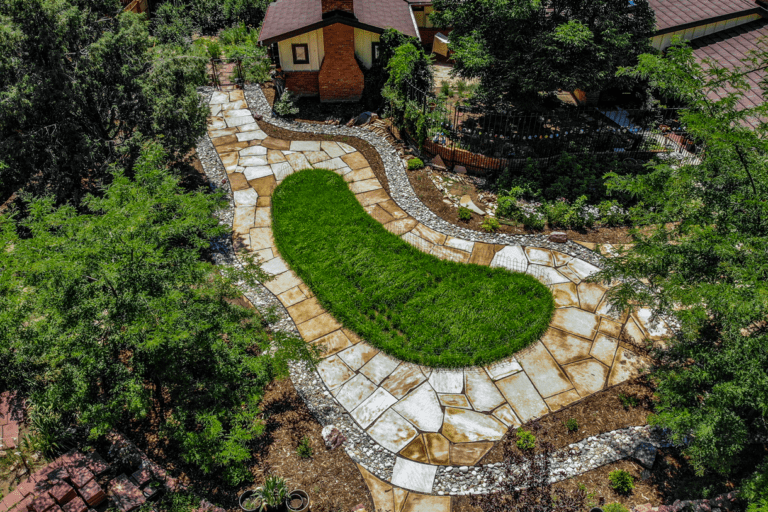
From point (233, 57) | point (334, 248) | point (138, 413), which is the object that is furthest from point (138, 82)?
point (138, 413)

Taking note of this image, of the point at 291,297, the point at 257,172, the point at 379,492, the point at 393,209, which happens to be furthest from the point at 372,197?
the point at 379,492

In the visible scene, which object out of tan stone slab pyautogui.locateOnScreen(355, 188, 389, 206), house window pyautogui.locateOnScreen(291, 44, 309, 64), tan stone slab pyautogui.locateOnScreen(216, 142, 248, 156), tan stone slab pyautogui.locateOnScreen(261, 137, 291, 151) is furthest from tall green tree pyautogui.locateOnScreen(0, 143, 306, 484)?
house window pyautogui.locateOnScreen(291, 44, 309, 64)

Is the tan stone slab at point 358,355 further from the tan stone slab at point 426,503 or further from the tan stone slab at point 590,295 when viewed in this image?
the tan stone slab at point 590,295

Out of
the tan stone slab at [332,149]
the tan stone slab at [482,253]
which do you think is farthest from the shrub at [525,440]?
the tan stone slab at [332,149]

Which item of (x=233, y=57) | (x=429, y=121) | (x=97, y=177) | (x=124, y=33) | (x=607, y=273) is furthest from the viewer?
(x=233, y=57)

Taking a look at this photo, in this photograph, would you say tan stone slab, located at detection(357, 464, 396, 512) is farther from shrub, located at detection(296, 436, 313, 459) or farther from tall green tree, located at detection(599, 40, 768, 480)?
tall green tree, located at detection(599, 40, 768, 480)

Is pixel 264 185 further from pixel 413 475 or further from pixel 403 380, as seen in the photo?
pixel 413 475

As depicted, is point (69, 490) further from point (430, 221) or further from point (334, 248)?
point (430, 221)
